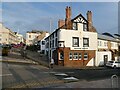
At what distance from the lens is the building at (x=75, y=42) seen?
1563 inches

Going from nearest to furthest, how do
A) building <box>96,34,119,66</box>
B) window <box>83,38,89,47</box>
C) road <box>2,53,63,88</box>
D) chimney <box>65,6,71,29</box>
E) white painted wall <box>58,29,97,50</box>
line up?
road <box>2,53,63,88</box> < white painted wall <box>58,29,97,50</box> < chimney <box>65,6,71,29</box> < window <box>83,38,89,47</box> < building <box>96,34,119,66</box>

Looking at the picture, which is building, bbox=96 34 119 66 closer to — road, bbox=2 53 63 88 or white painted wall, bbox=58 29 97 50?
white painted wall, bbox=58 29 97 50

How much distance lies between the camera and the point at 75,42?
41.0 m

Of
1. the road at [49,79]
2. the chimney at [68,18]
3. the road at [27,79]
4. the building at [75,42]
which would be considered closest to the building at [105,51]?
the building at [75,42]

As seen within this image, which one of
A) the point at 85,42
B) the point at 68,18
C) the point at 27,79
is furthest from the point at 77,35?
the point at 27,79

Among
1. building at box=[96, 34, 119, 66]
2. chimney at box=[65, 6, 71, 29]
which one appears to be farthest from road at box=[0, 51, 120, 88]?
building at box=[96, 34, 119, 66]

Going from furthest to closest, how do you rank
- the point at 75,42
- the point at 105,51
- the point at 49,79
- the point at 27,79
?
the point at 105,51 → the point at 75,42 → the point at 49,79 → the point at 27,79

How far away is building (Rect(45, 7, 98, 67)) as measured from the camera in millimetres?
39688

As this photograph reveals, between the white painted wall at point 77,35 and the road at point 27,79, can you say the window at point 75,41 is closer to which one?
the white painted wall at point 77,35

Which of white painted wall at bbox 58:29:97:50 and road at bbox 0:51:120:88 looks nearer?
road at bbox 0:51:120:88

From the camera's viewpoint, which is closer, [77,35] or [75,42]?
[75,42]

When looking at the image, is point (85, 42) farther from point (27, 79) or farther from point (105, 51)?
point (27, 79)

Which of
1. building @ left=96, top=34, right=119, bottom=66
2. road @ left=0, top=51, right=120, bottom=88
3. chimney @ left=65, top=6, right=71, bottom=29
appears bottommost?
road @ left=0, top=51, right=120, bottom=88

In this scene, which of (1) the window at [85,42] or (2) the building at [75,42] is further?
(1) the window at [85,42]
